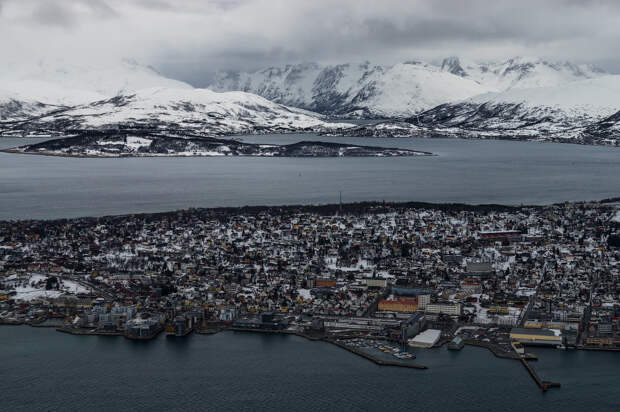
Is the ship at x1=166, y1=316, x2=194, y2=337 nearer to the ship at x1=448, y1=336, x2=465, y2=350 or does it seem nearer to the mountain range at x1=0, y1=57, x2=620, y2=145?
the ship at x1=448, y1=336, x2=465, y2=350

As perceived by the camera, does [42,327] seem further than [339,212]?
No

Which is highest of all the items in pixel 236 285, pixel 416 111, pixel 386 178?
pixel 416 111

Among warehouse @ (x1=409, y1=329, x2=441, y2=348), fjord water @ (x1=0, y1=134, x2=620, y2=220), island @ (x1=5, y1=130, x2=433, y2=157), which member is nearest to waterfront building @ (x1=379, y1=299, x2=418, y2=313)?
warehouse @ (x1=409, y1=329, x2=441, y2=348)

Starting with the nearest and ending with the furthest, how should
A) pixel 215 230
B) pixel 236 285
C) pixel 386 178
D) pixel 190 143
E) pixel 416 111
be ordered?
pixel 236 285 < pixel 215 230 < pixel 386 178 < pixel 190 143 < pixel 416 111

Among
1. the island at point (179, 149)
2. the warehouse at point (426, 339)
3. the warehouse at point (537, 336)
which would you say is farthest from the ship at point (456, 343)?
the island at point (179, 149)

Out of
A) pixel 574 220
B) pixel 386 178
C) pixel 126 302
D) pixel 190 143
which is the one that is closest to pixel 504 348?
pixel 126 302

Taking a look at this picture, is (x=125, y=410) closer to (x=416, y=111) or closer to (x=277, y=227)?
(x=277, y=227)
